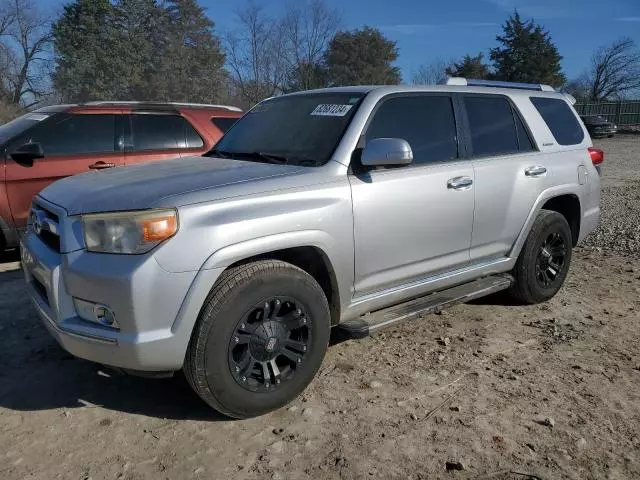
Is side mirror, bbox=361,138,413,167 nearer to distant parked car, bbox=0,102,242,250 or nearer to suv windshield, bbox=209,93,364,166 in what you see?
suv windshield, bbox=209,93,364,166

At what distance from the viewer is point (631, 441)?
9.55 ft

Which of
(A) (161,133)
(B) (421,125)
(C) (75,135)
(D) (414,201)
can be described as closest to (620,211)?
(B) (421,125)

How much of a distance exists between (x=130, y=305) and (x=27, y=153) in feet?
13.3

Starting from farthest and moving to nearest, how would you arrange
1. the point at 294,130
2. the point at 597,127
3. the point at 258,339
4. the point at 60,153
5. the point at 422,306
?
1. the point at 597,127
2. the point at 60,153
3. the point at 294,130
4. the point at 422,306
5. the point at 258,339

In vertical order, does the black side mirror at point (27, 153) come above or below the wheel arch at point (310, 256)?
above

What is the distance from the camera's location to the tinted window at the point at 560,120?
16.3 feet

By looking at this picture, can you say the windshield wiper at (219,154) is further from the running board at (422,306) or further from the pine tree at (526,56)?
the pine tree at (526,56)

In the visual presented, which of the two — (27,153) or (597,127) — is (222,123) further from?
(597,127)

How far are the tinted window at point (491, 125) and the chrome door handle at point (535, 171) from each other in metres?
0.20

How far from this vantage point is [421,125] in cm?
400

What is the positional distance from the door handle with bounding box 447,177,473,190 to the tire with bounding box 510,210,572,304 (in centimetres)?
97

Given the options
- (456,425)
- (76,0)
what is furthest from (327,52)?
(456,425)

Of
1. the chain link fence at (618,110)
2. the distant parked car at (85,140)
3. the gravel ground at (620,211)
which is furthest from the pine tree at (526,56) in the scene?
the distant parked car at (85,140)

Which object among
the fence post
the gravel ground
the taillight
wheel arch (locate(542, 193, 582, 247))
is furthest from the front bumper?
the fence post
